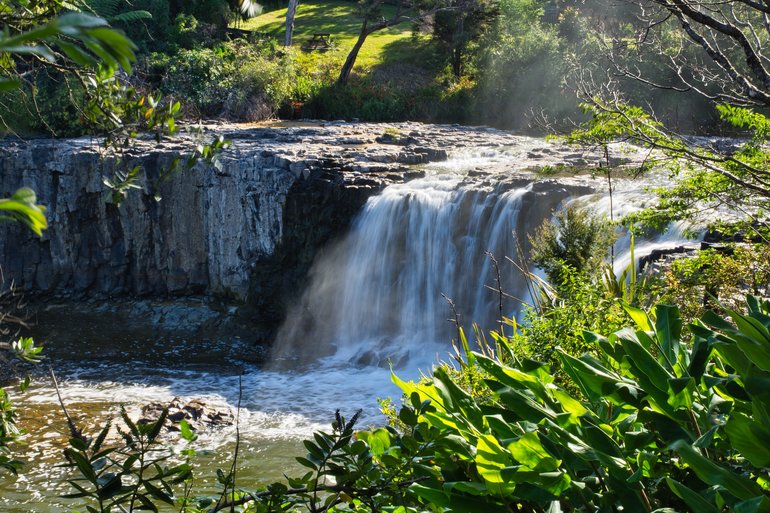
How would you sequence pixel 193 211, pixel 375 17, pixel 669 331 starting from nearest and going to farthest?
1. pixel 669 331
2. pixel 193 211
3. pixel 375 17

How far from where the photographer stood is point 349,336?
55.3ft

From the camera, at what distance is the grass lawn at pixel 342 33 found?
32031 millimetres

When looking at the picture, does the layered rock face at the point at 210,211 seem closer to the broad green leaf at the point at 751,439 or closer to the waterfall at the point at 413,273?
the waterfall at the point at 413,273

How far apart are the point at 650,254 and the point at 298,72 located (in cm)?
2013

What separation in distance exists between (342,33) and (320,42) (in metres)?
3.00

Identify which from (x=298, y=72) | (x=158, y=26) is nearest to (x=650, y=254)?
(x=298, y=72)

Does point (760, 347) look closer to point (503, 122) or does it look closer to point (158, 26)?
point (503, 122)

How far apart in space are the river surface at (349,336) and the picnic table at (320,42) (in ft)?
55.0

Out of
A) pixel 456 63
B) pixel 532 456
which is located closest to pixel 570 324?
pixel 532 456

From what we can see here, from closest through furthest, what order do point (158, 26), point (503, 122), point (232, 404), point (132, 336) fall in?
point (232, 404) < point (132, 336) < point (503, 122) < point (158, 26)

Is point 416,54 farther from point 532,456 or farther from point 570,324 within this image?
point 532,456

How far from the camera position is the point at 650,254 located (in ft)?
37.2

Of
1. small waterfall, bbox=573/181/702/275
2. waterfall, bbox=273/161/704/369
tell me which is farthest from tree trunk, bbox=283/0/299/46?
small waterfall, bbox=573/181/702/275

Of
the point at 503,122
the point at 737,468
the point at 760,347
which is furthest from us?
the point at 503,122
